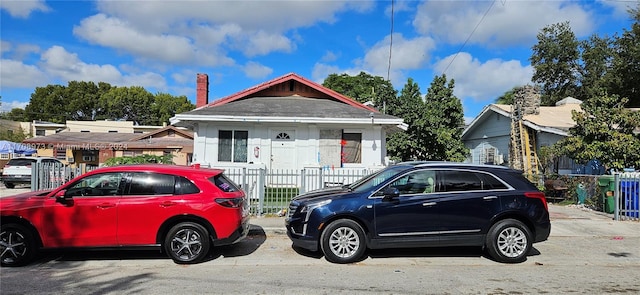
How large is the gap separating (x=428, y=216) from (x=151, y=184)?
4469mm

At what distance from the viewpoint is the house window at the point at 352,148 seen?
14.9m

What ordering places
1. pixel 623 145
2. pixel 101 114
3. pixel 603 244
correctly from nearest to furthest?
1. pixel 603 244
2. pixel 623 145
3. pixel 101 114

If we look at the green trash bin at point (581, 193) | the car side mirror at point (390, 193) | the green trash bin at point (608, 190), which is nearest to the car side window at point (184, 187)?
the car side mirror at point (390, 193)

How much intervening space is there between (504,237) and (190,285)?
16.2 ft

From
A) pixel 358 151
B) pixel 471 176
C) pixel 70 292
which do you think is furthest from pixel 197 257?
pixel 358 151

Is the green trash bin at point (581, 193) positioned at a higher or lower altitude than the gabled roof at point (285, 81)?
lower

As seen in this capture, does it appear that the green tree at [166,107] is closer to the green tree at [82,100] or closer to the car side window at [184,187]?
the green tree at [82,100]

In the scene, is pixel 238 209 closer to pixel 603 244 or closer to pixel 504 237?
pixel 504 237

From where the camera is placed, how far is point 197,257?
670 cm

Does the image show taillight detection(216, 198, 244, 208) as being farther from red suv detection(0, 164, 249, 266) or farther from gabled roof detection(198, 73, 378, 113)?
gabled roof detection(198, 73, 378, 113)

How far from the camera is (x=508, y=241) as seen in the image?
23.0 ft

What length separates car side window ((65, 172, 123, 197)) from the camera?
669cm

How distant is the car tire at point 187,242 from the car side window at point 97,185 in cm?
112

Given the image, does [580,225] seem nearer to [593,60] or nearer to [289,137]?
[289,137]
